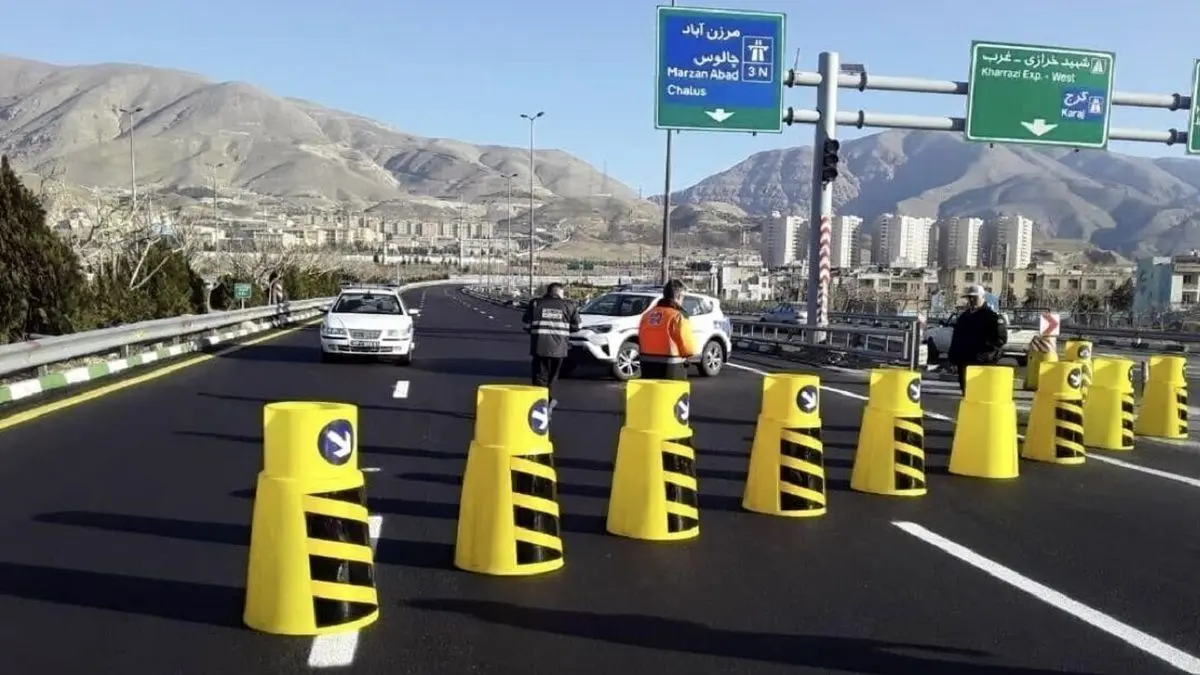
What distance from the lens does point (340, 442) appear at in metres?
5.26

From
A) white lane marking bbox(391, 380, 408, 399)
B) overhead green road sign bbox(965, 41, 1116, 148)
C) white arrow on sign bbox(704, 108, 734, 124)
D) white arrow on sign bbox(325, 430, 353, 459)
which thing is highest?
overhead green road sign bbox(965, 41, 1116, 148)

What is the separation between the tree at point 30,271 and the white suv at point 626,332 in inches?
341

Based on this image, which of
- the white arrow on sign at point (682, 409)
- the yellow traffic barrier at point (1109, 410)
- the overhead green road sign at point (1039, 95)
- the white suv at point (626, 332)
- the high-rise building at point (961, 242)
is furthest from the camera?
the high-rise building at point (961, 242)

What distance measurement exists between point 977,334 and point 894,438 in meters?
4.11

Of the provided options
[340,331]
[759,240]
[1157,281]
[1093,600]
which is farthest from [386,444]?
[759,240]

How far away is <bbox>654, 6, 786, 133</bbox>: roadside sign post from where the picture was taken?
854 inches

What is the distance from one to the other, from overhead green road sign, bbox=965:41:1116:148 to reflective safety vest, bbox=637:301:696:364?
48.3ft

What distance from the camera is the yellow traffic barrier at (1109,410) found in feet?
39.5

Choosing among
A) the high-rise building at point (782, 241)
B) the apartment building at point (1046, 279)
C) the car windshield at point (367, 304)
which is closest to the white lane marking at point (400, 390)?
the car windshield at point (367, 304)

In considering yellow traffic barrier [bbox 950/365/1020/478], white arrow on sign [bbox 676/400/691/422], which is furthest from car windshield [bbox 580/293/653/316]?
white arrow on sign [bbox 676/400/691/422]

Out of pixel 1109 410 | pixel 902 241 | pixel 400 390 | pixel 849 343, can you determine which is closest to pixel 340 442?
pixel 1109 410

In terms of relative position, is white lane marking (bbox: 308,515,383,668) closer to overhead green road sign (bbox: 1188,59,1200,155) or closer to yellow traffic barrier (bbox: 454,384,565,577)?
yellow traffic barrier (bbox: 454,384,565,577)

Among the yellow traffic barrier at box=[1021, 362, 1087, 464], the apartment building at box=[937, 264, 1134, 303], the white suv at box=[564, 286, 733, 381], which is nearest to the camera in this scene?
the yellow traffic barrier at box=[1021, 362, 1087, 464]

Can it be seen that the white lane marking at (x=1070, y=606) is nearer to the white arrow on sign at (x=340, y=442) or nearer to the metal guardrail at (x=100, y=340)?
the white arrow on sign at (x=340, y=442)
